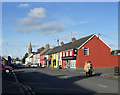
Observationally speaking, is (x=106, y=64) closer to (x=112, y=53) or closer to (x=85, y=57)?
(x=112, y=53)

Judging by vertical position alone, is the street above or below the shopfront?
below

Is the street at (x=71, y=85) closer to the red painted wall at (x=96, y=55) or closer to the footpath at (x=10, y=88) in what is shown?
the footpath at (x=10, y=88)

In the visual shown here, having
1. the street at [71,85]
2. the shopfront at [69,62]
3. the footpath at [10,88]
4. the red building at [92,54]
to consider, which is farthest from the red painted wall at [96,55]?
the footpath at [10,88]

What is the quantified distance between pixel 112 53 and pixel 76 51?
28.2 feet

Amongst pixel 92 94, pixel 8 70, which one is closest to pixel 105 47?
pixel 8 70

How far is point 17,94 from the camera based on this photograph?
951cm

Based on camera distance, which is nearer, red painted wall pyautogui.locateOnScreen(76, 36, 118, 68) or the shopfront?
red painted wall pyautogui.locateOnScreen(76, 36, 118, 68)

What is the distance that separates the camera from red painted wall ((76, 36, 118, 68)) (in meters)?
41.7

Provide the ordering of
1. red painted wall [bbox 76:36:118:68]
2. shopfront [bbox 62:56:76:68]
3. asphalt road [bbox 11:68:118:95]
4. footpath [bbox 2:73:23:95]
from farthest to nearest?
shopfront [bbox 62:56:76:68]
red painted wall [bbox 76:36:118:68]
asphalt road [bbox 11:68:118:95]
footpath [bbox 2:73:23:95]

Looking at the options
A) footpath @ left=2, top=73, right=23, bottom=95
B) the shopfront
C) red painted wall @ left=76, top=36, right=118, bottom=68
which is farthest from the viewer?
the shopfront

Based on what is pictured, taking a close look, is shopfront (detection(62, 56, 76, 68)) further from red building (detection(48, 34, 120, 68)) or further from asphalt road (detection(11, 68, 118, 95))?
asphalt road (detection(11, 68, 118, 95))

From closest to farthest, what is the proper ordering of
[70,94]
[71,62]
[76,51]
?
[70,94] → [76,51] → [71,62]

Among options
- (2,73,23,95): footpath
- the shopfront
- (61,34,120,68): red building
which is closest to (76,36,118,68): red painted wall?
(61,34,120,68): red building

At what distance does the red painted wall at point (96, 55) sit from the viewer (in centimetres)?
4166
